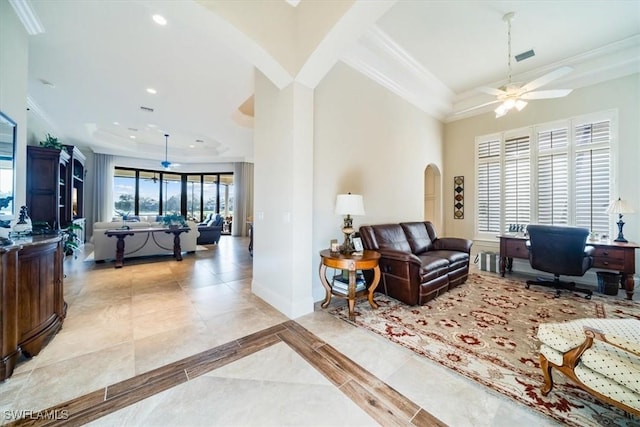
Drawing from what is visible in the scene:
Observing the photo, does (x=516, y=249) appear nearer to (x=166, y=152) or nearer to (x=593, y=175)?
(x=593, y=175)

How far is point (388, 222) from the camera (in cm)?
424

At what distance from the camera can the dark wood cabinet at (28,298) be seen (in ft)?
5.57

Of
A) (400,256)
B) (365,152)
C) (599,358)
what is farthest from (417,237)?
(599,358)

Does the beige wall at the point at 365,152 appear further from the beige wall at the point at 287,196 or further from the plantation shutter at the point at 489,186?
the plantation shutter at the point at 489,186

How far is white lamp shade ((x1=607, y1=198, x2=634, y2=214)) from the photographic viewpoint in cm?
343

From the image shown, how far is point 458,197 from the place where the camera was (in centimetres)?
559

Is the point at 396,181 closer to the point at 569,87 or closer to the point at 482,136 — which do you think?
the point at 482,136

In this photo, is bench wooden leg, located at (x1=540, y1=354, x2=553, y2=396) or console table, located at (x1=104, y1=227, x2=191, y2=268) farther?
console table, located at (x1=104, y1=227, x2=191, y2=268)

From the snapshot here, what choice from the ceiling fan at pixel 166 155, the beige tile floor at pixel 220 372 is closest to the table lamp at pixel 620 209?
the beige tile floor at pixel 220 372

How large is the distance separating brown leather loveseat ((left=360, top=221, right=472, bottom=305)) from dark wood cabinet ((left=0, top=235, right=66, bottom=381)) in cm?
325

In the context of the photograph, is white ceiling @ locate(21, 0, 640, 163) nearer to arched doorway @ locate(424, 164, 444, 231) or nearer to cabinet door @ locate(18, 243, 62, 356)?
arched doorway @ locate(424, 164, 444, 231)

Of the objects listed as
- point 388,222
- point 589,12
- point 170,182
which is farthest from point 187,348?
point 170,182

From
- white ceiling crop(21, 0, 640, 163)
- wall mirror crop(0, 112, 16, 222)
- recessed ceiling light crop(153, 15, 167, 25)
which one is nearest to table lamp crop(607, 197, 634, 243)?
white ceiling crop(21, 0, 640, 163)

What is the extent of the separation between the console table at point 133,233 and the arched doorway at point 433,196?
595 centimetres
